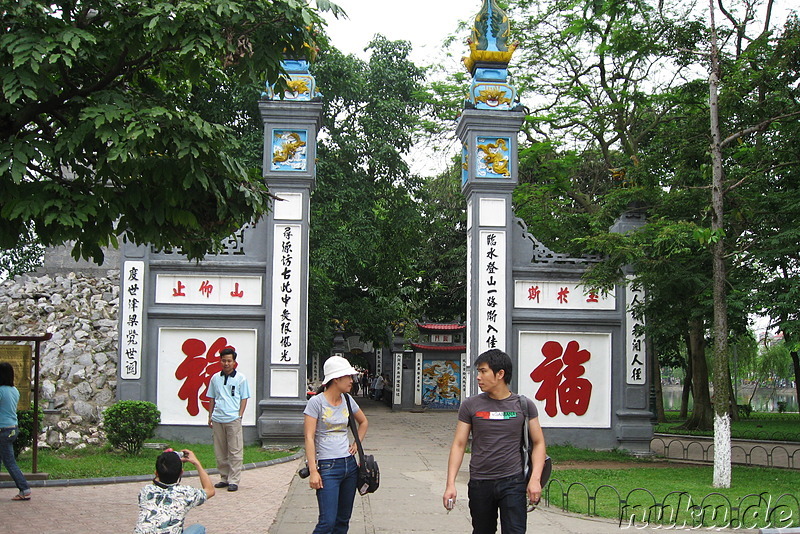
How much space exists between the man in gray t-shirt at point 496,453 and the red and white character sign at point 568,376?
7.98 metres

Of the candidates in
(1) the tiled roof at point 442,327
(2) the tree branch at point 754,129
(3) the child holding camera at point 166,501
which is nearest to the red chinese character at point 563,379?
(2) the tree branch at point 754,129

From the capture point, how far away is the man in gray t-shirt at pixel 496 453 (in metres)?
4.71

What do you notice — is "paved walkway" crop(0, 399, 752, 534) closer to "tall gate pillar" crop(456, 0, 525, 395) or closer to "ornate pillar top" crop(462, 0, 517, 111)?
"tall gate pillar" crop(456, 0, 525, 395)

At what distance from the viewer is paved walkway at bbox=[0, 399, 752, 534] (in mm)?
6887

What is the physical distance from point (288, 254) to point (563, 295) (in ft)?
14.4

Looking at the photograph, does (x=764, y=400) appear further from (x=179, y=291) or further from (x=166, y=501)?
(x=166, y=501)

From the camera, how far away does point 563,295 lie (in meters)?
12.9

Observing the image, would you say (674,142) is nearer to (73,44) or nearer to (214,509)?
(214,509)

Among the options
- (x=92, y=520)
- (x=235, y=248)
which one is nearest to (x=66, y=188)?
(x=92, y=520)

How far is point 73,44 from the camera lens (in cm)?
519

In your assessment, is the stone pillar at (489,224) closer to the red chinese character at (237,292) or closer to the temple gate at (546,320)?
the temple gate at (546,320)

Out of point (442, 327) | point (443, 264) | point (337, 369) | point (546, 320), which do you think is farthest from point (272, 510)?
point (443, 264)

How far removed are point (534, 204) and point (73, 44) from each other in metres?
12.6

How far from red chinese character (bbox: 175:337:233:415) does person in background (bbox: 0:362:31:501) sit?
14.3ft
